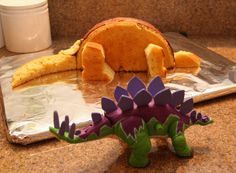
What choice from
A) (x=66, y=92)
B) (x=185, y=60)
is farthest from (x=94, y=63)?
(x=185, y=60)

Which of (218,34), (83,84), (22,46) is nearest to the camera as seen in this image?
(83,84)

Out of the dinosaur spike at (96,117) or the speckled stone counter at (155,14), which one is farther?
the speckled stone counter at (155,14)

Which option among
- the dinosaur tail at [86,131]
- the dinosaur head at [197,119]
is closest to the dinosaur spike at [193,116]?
the dinosaur head at [197,119]

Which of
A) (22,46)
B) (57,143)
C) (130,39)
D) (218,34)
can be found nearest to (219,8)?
(218,34)

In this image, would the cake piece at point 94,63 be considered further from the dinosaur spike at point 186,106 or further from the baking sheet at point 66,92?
the dinosaur spike at point 186,106

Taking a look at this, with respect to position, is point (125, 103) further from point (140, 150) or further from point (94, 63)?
point (94, 63)

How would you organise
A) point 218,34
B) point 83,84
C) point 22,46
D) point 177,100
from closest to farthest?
point 177,100
point 83,84
point 22,46
point 218,34

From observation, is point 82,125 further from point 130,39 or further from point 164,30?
point 164,30
